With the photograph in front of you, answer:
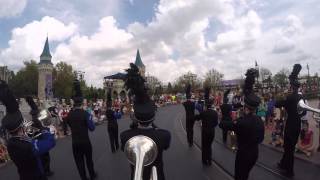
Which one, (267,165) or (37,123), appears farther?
(267,165)

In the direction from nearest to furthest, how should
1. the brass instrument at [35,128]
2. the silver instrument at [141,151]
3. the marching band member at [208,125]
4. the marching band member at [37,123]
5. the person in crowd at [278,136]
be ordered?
the silver instrument at [141,151], the brass instrument at [35,128], the marching band member at [37,123], the marching band member at [208,125], the person in crowd at [278,136]

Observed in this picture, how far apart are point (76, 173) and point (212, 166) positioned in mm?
3503

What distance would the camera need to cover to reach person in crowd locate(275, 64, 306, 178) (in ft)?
25.1

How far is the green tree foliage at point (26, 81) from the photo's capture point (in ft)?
290

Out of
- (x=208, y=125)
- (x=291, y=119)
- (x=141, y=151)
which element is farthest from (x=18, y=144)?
(x=291, y=119)

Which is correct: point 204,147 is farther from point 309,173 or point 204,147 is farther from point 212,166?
point 309,173

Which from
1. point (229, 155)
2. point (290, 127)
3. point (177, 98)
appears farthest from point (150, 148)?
point (177, 98)

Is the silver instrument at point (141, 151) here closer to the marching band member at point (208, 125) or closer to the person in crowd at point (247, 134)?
the person in crowd at point (247, 134)

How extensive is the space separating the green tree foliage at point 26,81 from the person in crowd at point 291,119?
86.4 meters

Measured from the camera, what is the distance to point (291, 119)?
7781 mm

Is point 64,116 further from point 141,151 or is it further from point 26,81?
point 26,81

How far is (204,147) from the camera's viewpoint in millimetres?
9422

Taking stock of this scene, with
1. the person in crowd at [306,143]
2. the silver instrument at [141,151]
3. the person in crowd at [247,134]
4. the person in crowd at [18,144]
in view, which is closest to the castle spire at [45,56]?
the person in crowd at [306,143]

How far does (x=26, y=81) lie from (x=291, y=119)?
295 feet
